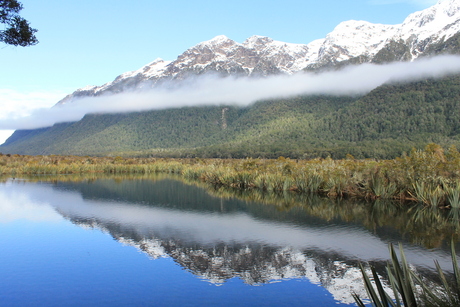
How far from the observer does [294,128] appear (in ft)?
351

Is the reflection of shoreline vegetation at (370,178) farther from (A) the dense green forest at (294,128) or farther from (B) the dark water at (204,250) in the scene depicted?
(A) the dense green forest at (294,128)

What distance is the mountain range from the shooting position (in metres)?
78.9

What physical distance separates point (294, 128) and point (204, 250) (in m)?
97.4

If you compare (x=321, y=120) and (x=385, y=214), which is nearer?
(x=385, y=214)

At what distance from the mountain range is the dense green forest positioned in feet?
0.79

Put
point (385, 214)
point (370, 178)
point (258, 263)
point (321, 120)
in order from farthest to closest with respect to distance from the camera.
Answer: point (321, 120) → point (370, 178) → point (385, 214) → point (258, 263)

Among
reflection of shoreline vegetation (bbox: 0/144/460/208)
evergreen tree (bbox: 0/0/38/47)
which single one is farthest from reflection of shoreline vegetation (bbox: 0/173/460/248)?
evergreen tree (bbox: 0/0/38/47)

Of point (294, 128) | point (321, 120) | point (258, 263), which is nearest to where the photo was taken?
point (258, 263)

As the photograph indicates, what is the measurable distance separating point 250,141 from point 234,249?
97523mm

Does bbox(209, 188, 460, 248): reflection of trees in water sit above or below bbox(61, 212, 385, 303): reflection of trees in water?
below

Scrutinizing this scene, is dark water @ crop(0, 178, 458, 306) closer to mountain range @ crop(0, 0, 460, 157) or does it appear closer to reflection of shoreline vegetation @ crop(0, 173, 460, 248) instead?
reflection of shoreline vegetation @ crop(0, 173, 460, 248)

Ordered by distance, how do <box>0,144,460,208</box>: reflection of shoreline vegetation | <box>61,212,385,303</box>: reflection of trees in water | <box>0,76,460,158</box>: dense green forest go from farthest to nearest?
<box>0,76,460,158</box>: dense green forest < <box>0,144,460,208</box>: reflection of shoreline vegetation < <box>61,212,385,303</box>: reflection of trees in water

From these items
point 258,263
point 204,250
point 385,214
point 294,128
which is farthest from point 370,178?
point 294,128

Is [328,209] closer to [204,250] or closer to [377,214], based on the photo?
[377,214]
